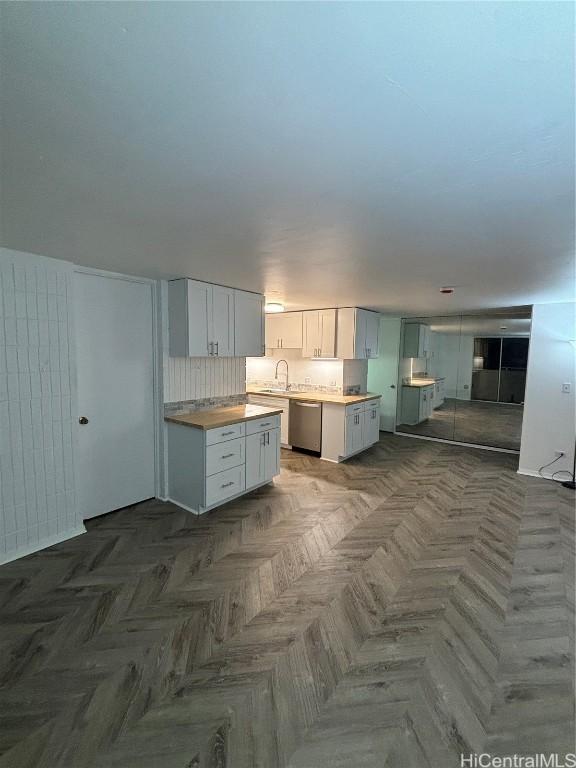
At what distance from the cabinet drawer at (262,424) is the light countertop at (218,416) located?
0.18ft

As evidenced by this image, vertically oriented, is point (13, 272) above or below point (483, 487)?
above

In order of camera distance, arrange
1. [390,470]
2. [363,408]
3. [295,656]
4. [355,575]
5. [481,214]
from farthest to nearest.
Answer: [363,408] < [390,470] < [355,575] < [295,656] < [481,214]

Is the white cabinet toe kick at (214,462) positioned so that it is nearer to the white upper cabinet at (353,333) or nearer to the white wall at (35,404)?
the white wall at (35,404)

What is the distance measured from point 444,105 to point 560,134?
1.44ft

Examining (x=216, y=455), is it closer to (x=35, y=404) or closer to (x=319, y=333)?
(x=35, y=404)

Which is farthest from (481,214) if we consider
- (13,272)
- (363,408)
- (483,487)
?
(363,408)

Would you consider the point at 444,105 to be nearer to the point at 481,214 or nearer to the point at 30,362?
the point at 481,214

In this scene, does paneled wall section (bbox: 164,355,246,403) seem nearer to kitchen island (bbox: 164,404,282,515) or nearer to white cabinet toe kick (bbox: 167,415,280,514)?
kitchen island (bbox: 164,404,282,515)

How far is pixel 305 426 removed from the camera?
568 centimetres

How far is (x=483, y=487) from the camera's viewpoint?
14.4ft

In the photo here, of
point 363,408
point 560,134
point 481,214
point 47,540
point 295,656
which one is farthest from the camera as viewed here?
point 363,408

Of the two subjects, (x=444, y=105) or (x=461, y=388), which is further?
(x=461, y=388)

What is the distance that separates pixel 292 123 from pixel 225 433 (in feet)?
9.90

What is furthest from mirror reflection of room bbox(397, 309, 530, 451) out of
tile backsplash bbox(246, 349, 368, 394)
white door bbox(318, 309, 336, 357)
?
white door bbox(318, 309, 336, 357)
